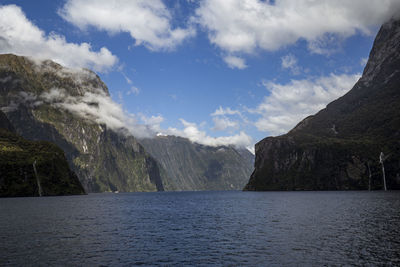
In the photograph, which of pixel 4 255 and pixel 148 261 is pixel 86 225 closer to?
pixel 4 255

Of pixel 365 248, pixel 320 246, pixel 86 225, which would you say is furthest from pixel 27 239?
pixel 365 248

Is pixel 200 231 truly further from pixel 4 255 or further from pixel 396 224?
pixel 396 224

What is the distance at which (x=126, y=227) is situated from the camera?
2844 inches

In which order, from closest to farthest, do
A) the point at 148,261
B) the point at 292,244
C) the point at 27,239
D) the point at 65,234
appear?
the point at 148,261 < the point at 292,244 < the point at 27,239 < the point at 65,234

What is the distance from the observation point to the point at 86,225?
74.2 m

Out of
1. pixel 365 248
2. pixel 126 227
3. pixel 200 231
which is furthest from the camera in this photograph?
pixel 126 227

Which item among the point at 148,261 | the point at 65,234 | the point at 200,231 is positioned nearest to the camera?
the point at 148,261

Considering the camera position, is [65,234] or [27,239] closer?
[27,239]

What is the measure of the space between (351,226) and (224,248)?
108ft

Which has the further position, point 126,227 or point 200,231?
point 126,227

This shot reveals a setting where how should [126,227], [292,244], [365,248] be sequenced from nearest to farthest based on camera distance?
[365,248] < [292,244] < [126,227]

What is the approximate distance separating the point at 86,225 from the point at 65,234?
45.9 feet

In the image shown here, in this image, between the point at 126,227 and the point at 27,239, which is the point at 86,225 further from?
the point at 27,239

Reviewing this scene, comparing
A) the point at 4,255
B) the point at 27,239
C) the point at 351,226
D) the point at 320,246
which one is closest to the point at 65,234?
the point at 27,239
